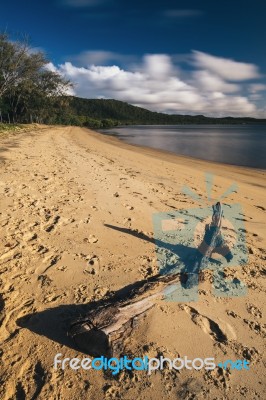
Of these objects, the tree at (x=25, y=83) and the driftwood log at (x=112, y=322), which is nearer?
the driftwood log at (x=112, y=322)

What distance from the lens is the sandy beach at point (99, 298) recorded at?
3029mm

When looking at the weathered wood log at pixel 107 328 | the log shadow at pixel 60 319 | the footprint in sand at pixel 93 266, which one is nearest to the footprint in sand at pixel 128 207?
the footprint in sand at pixel 93 266

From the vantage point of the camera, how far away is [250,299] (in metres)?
4.37

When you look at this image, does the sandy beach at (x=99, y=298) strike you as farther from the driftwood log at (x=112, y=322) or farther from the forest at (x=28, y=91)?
the forest at (x=28, y=91)

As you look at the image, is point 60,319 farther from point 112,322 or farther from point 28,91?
point 28,91

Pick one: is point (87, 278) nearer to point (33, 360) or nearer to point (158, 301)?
point (158, 301)

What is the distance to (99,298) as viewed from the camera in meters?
4.17

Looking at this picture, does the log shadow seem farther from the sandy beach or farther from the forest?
the forest

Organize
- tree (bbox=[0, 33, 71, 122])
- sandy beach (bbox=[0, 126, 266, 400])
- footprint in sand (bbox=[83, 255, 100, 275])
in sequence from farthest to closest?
tree (bbox=[0, 33, 71, 122]) → footprint in sand (bbox=[83, 255, 100, 275]) → sandy beach (bbox=[0, 126, 266, 400])

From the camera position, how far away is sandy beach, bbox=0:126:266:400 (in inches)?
119

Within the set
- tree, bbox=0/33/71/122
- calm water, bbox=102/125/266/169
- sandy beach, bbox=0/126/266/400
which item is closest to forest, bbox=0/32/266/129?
tree, bbox=0/33/71/122

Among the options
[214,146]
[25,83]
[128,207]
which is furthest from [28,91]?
[128,207]

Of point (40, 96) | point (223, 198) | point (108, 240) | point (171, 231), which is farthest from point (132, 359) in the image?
point (40, 96)

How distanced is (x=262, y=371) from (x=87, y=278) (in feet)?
9.07
